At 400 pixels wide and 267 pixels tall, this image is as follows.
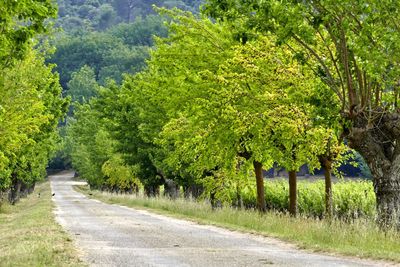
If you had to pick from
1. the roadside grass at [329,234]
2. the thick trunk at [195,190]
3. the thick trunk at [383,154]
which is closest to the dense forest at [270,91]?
the thick trunk at [383,154]

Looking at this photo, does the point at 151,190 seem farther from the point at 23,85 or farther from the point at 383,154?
the point at 383,154

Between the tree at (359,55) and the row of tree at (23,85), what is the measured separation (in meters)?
4.95

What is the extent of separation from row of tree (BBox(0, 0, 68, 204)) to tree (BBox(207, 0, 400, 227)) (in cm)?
495

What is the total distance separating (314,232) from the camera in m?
16.8

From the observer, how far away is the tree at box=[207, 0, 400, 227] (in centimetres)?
1491

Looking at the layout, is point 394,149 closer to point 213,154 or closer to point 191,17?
point 213,154

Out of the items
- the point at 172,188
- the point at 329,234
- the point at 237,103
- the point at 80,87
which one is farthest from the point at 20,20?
the point at 80,87

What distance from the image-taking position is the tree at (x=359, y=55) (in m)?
14.9

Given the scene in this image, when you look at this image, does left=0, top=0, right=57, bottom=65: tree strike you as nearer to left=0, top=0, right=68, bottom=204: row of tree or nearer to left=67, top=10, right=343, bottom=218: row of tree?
left=0, top=0, right=68, bottom=204: row of tree

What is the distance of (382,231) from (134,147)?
106 feet

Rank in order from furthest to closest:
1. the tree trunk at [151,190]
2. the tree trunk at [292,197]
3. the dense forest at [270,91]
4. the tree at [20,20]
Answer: the tree trunk at [151,190] → the tree trunk at [292,197] → the dense forest at [270,91] → the tree at [20,20]

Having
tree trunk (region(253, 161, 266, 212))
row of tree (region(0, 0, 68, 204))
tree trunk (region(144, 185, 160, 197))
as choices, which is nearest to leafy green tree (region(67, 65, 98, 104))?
row of tree (region(0, 0, 68, 204))

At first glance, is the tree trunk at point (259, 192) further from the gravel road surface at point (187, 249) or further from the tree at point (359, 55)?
the tree at point (359, 55)

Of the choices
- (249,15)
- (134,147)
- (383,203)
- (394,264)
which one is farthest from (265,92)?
(134,147)
